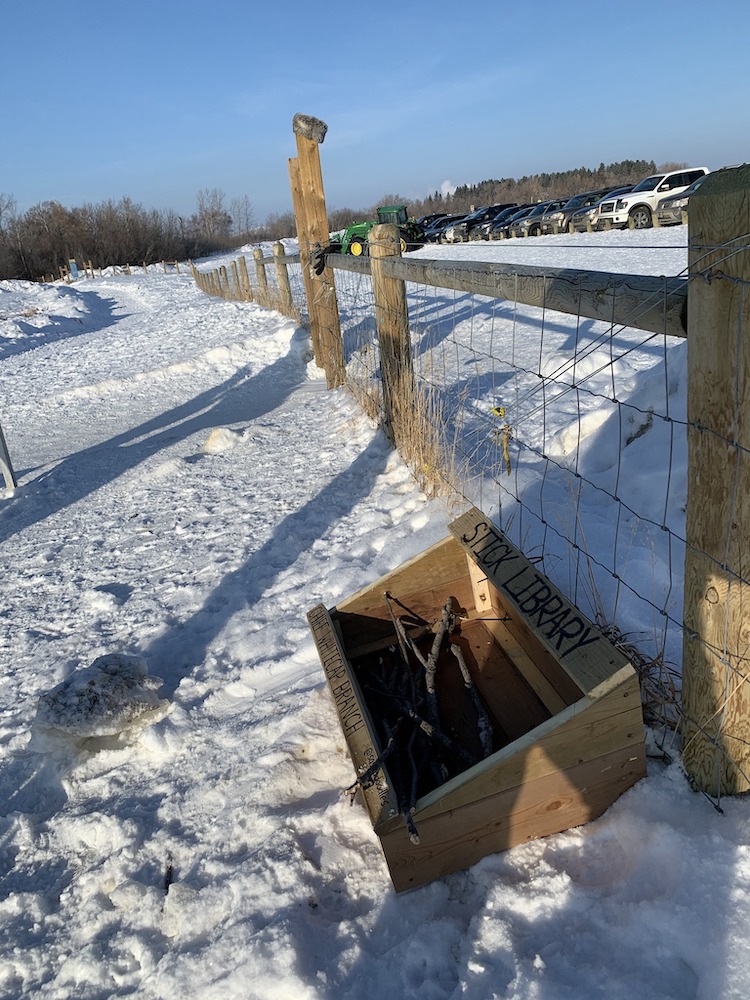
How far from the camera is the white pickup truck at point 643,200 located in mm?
21922

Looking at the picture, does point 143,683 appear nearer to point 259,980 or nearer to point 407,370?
point 259,980

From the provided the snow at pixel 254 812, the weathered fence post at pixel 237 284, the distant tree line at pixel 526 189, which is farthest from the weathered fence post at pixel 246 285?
the distant tree line at pixel 526 189

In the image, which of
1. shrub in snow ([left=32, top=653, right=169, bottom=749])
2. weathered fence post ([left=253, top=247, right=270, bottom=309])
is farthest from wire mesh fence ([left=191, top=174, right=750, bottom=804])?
weathered fence post ([left=253, top=247, right=270, bottom=309])

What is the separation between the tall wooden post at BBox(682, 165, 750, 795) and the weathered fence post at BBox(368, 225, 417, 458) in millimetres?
2995

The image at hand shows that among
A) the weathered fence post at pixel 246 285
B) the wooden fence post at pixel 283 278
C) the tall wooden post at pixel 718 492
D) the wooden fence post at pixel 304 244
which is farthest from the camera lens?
the weathered fence post at pixel 246 285

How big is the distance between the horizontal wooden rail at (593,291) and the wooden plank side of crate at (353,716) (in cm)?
129

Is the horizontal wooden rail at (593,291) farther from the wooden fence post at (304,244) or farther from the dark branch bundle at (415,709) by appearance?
the wooden fence post at (304,244)

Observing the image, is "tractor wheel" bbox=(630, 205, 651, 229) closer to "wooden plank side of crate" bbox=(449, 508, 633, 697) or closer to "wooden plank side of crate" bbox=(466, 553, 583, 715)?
"wooden plank side of crate" bbox=(466, 553, 583, 715)

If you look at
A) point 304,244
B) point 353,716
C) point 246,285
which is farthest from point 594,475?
point 246,285

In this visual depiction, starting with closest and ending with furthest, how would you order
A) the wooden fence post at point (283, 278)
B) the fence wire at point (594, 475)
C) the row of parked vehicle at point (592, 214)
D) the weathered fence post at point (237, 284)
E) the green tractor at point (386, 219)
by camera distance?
the fence wire at point (594, 475)
the wooden fence post at point (283, 278)
the weathered fence post at point (237, 284)
the row of parked vehicle at point (592, 214)
the green tractor at point (386, 219)

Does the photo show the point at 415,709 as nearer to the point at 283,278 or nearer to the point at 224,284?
the point at 283,278

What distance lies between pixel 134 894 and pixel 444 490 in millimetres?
2527

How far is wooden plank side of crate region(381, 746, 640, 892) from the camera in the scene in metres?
1.81

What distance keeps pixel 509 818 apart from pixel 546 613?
0.54 metres
